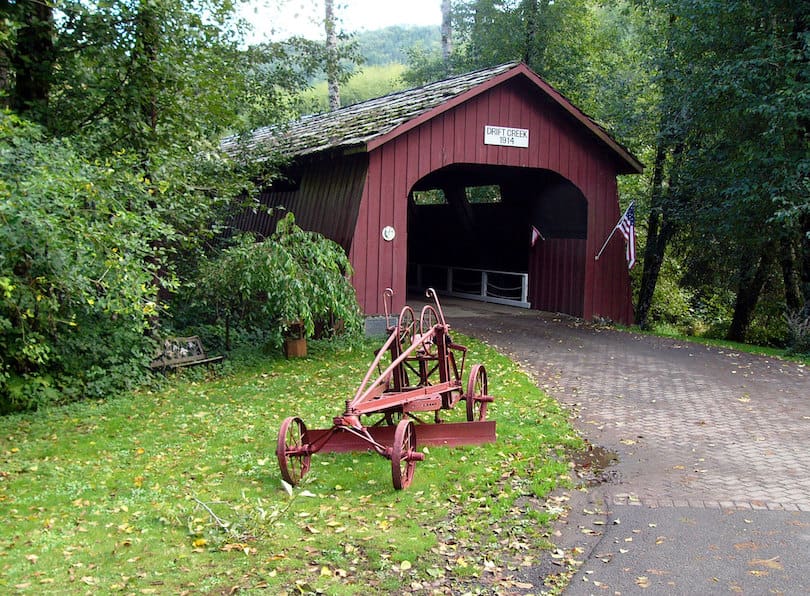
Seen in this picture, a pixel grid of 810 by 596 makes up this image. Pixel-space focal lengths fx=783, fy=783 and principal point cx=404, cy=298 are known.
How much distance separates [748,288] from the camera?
19.1 m

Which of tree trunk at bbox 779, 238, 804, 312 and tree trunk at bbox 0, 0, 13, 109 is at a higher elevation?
tree trunk at bbox 0, 0, 13, 109

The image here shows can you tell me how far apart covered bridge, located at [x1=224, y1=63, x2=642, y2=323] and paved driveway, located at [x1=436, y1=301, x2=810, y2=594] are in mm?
3162

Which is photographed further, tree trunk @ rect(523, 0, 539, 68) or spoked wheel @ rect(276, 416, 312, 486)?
tree trunk @ rect(523, 0, 539, 68)

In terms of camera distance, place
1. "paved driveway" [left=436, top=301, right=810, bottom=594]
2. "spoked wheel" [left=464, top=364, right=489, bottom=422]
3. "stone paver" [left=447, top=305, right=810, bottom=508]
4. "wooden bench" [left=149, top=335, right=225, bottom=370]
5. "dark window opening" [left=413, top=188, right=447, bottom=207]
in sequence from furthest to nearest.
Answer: "dark window opening" [left=413, top=188, right=447, bottom=207]
"wooden bench" [left=149, top=335, right=225, bottom=370]
"spoked wheel" [left=464, top=364, right=489, bottom=422]
"stone paver" [left=447, top=305, right=810, bottom=508]
"paved driveway" [left=436, top=301, right=810, bottom=594]

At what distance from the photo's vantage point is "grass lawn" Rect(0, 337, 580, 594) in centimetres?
493

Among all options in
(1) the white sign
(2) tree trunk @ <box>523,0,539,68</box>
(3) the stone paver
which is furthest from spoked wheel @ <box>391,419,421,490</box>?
(2) tree trunk @ <box>523,0,539,68</box>

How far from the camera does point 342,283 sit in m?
12.0

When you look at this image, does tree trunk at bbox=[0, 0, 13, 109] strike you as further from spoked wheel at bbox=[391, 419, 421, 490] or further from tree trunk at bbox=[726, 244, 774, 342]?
tree trunk at bbox=[726, 244, 774, 342]

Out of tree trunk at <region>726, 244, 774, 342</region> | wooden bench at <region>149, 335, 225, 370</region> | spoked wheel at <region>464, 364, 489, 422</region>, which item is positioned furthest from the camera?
tree trunk at <region>726, 244, 774, 342</region>

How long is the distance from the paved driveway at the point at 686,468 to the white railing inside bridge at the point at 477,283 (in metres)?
5.86

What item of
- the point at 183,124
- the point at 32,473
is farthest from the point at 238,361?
the point at 32,473

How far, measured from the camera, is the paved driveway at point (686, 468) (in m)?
5.04

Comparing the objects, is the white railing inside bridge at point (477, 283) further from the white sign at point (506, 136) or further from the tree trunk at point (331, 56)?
the tree trunk at point (331, 56)


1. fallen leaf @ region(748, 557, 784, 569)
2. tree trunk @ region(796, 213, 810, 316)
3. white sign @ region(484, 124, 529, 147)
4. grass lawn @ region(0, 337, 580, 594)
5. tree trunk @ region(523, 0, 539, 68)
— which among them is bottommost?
grass lawn @ region(0, 337, 580, 594)
